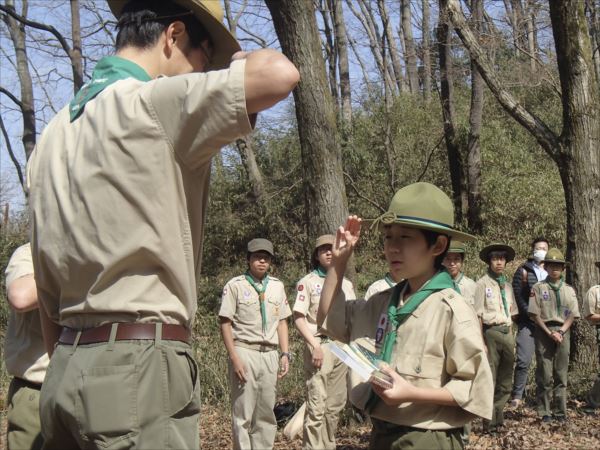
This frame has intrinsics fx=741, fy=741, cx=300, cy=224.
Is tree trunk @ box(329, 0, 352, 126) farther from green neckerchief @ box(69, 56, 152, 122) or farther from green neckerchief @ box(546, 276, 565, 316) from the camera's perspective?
green neckerchief @ box(69, 56, 152, 122)

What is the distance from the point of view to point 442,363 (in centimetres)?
322

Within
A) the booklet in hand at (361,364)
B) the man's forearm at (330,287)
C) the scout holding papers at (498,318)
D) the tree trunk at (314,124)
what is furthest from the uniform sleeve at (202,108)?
the scout holding papers at (498,318)

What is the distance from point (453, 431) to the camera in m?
3.30

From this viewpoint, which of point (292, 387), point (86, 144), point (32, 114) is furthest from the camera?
point (32, 114)

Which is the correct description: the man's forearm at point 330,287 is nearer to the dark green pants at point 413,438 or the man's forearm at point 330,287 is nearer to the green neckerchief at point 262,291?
the dark green pants at point 413,438

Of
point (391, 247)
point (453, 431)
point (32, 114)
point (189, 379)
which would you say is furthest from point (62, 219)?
point (32, 114)

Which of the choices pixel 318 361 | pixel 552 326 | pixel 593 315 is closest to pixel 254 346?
pixel 318 361

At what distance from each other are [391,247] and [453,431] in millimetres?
865

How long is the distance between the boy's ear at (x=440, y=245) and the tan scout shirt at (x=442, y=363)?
21 cm

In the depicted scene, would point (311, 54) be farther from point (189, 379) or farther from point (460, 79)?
point (460, 79)

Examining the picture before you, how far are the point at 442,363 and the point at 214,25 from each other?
1.73 meters

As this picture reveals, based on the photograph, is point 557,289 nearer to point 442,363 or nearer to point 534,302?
point 534,302

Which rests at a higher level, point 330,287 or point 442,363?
point 330,287

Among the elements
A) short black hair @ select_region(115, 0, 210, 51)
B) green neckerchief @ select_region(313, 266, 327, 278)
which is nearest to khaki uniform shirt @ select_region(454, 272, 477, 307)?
green neckerchief @ select_region(313, 266, 327, 278)
